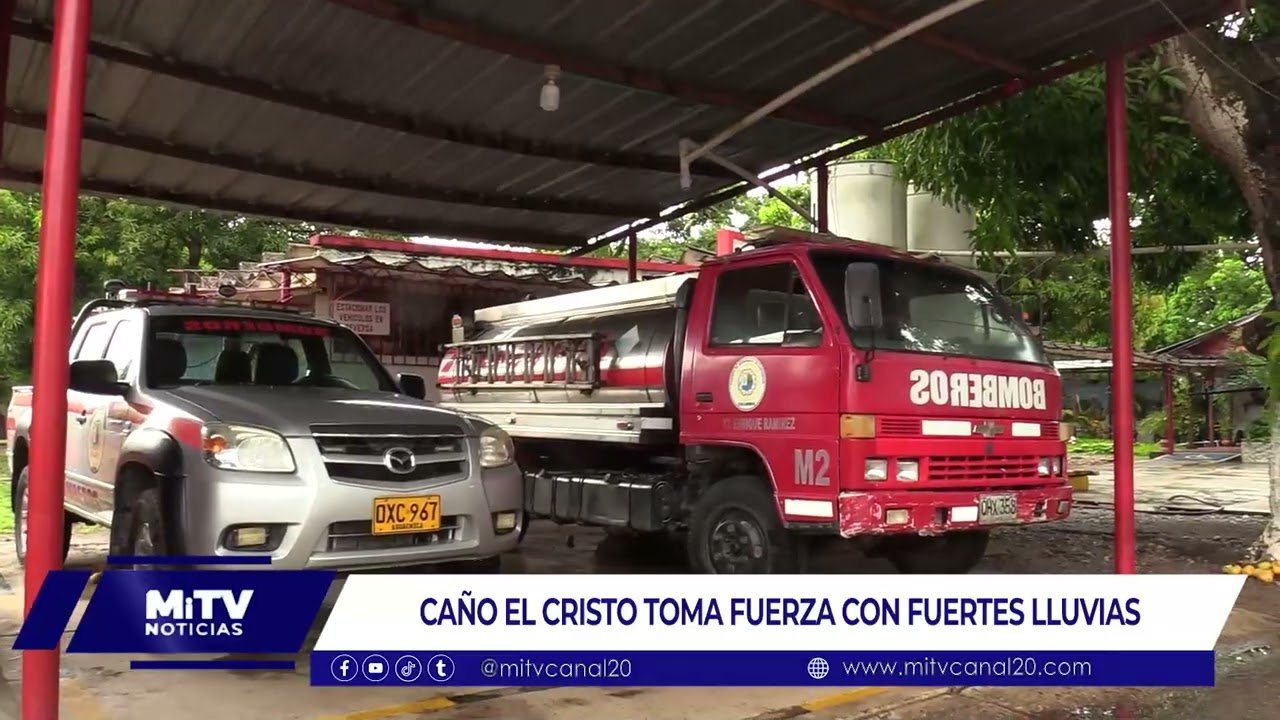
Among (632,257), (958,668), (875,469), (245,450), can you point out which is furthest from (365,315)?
(958,668)

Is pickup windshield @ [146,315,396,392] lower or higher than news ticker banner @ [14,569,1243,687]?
higher

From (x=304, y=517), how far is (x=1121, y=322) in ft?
17.5

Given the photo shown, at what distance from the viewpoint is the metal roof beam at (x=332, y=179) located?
820cm

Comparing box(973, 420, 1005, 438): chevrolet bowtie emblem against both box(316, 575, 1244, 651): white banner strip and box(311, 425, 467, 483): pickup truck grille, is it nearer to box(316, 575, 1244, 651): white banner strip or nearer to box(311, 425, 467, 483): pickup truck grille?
Result: box(316, 575, 1244, 651): white banner strip

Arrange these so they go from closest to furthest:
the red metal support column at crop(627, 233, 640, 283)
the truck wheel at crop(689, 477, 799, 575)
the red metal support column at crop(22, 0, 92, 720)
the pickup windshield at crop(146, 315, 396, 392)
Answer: the red metal support column at crop(22, 0, 92, 720) → the pickup windshield at crop(146, 315, 396, 392) → the truck wheel at crop(689, 477, 799, 575) → the red metal support column at crop(627, 233, 640, 283)

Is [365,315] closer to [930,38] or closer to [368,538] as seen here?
[930,38]

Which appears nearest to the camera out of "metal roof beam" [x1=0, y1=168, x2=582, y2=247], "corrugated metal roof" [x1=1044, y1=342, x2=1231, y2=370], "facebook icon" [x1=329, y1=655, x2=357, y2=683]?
"facebook icon" [x1=329, y1=655, x2=357, y2=683]

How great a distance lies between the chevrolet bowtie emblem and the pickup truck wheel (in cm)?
438

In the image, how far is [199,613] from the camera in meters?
4.02

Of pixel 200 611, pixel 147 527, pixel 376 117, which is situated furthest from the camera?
pixel 376 117

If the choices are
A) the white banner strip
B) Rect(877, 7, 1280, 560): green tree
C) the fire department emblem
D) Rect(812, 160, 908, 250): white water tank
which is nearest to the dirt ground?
the white banner strip

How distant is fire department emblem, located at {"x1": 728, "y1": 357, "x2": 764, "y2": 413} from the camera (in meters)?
5.91

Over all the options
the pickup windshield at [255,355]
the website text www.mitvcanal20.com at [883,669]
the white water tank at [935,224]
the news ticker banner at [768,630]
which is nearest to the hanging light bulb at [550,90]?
the pickup windshield at [255,355]

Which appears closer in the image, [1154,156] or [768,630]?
[768,630]
